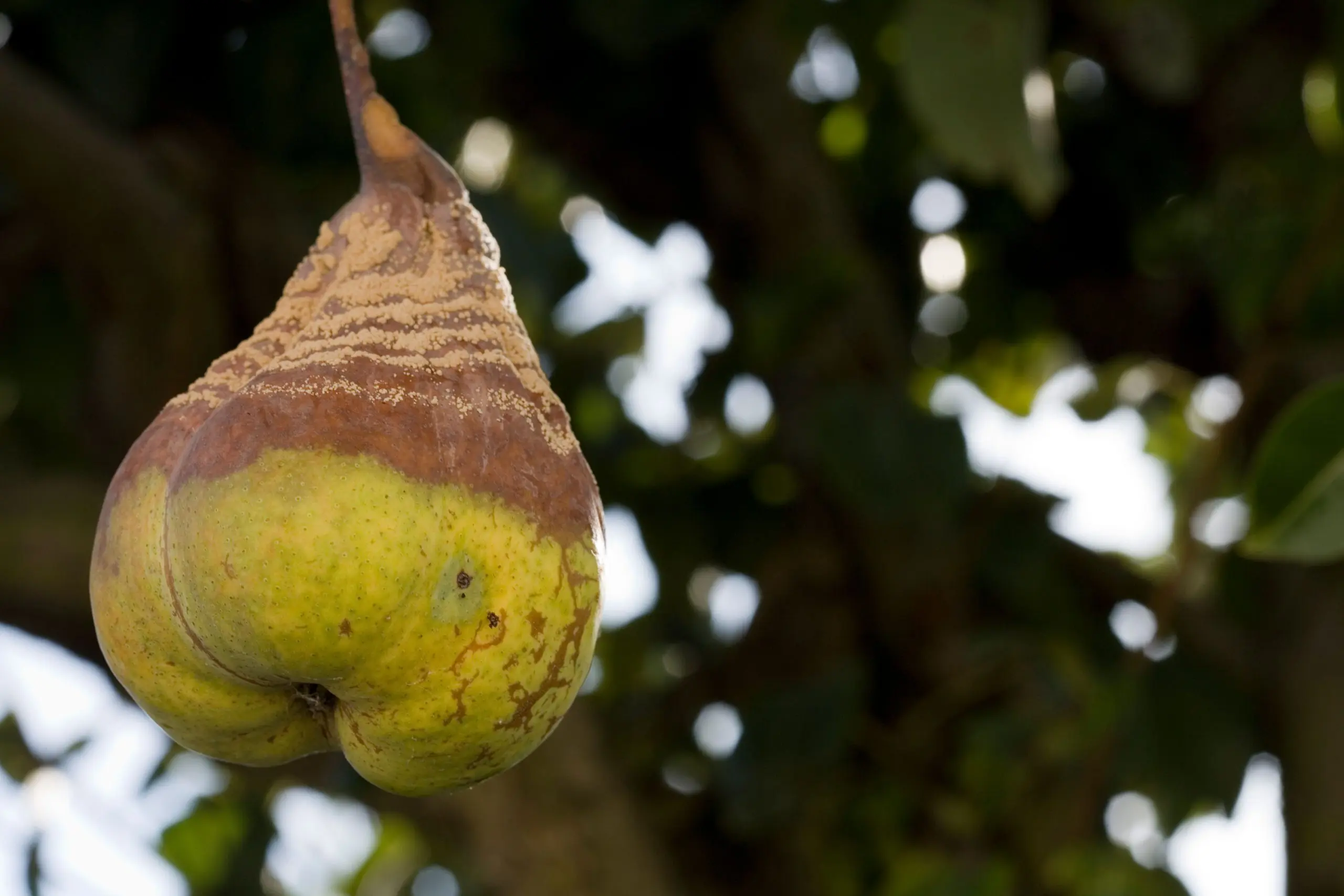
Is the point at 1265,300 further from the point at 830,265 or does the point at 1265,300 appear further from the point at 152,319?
the point at 152,319

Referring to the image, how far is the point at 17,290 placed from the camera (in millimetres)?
1893

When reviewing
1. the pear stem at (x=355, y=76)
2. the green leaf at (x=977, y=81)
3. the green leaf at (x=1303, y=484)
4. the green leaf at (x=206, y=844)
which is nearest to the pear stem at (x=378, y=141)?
the pear stem at (x=355, y=76)

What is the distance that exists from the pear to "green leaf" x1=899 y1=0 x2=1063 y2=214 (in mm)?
759

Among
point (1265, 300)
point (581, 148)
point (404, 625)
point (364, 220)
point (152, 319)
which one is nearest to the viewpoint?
point (404, 625)

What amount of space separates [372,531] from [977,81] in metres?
0.94

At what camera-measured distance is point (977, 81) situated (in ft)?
4.51

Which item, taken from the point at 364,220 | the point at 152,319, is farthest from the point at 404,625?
the point at 152,319

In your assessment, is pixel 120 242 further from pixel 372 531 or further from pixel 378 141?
pixel 372 531

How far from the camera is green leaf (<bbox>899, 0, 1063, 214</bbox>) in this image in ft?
4.47

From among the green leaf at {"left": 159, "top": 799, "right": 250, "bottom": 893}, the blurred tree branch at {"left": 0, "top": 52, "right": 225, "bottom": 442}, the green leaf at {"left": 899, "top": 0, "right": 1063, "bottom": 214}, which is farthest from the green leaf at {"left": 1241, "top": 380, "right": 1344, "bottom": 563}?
the green leaf at {"left": 159, "top": 799, "right": 250, "bottom": 893}

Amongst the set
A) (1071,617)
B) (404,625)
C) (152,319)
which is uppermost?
(404,625)

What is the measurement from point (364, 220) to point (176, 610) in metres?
0.21

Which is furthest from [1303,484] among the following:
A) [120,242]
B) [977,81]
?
[120,242]

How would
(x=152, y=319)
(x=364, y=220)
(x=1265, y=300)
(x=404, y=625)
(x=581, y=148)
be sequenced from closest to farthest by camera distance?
(x=404, y=625) < (x=364, y=220) < (x=152, y=319) < (x=1265, y=300) < (x=581, y=148)
